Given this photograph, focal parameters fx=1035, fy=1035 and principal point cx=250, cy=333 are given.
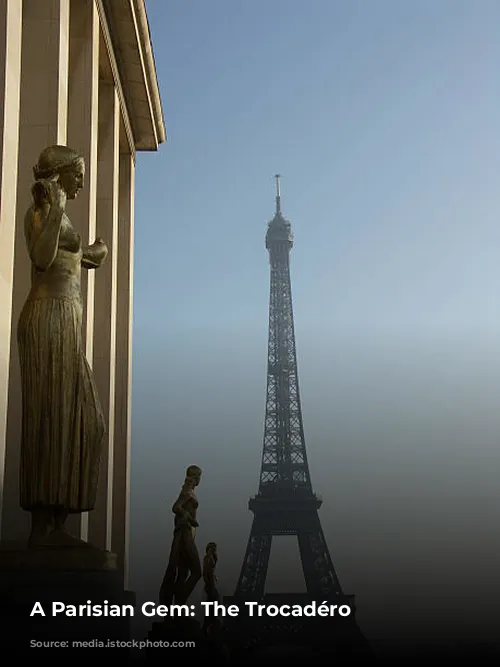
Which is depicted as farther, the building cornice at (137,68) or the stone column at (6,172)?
the building cornice at (137,68)

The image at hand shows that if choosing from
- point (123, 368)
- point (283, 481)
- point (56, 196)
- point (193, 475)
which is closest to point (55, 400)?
point (56, 196)

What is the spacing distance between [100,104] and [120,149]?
9.76 feet

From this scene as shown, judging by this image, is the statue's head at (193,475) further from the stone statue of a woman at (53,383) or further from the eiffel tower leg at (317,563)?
the eiffel tower leg at (317,563)

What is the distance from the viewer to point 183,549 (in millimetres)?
15078

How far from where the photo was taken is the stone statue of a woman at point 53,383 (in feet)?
28.7

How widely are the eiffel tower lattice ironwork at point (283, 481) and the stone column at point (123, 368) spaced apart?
36161mm

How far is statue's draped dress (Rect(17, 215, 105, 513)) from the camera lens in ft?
28.8

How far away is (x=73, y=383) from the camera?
29.3ft

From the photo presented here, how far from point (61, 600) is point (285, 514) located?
56.1 metres

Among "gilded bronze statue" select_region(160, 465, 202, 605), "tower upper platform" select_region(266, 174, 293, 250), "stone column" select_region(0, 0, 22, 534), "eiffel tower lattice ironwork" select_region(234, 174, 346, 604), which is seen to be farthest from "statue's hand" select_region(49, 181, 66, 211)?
"tower upper platform" select_region(266, 174, 293, 250)

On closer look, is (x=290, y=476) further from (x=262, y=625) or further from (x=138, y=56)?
(x=138, y=56)

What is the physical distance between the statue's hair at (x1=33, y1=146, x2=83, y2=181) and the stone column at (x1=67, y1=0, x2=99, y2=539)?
6.64 meters

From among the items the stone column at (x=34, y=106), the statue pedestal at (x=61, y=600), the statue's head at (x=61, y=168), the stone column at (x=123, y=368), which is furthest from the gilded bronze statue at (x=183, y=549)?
the statue's head at (x=61, y=168)

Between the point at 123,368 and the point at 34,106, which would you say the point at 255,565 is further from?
the point at 34,106
